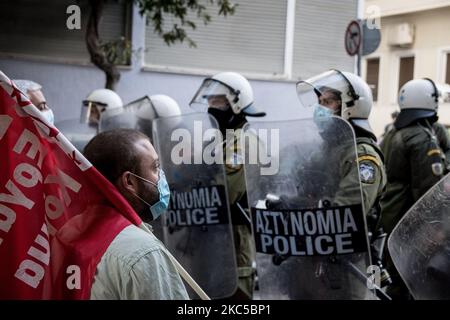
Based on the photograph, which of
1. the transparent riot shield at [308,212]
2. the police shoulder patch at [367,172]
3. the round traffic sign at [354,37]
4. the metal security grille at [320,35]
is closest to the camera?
the transparent riot shield at [308,212]

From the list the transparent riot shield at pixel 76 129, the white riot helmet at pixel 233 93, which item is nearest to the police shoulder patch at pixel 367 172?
the white riot helmet at pixel 233 93

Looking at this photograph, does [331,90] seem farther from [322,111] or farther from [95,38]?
[95,38]

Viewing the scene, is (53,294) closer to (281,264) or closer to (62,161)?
(62,161)

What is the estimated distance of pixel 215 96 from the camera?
16.2ft

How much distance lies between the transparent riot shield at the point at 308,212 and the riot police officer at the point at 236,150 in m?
0.61

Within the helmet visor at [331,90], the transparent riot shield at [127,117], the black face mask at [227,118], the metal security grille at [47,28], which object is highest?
the metal security grille at [47,28]

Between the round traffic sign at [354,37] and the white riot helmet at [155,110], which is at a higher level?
the round traffic sign at [354,37]

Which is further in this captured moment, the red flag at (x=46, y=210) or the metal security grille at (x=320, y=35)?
the metal security grille at (x=320, y=35)

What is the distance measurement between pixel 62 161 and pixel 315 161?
177 cm

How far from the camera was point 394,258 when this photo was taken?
7.15ft

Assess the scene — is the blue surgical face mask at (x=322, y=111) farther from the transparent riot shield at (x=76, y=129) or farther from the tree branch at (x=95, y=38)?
the tree branch at (x=95, y=38)

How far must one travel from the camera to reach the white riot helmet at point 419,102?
17.0 feet

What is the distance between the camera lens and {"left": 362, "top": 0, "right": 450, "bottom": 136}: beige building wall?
911 centimetres

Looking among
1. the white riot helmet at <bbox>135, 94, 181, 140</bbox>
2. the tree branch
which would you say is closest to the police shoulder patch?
the white riot helmet at <bbox>135, 94, 181, 140</bbox>
